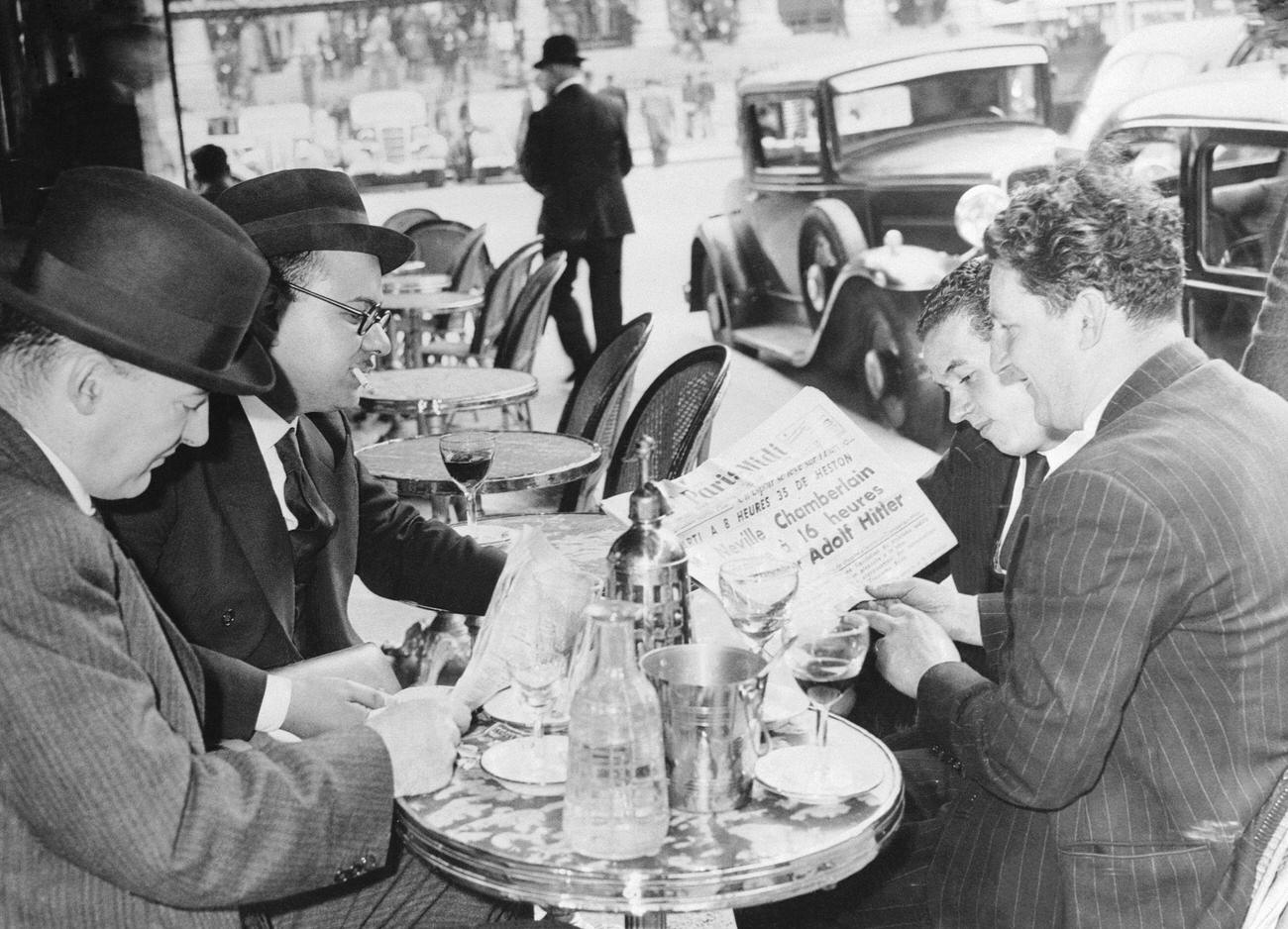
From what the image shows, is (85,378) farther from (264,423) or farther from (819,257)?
(819,257)

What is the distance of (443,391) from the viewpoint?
4273mm

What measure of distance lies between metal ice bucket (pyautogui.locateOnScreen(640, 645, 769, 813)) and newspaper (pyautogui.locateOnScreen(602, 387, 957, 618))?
1.46 feet

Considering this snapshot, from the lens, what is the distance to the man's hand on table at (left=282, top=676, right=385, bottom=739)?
1.78 m

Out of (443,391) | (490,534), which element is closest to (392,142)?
(443,391)

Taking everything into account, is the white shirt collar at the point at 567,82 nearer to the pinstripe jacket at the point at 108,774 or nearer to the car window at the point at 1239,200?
the car window at the point at 1239,200

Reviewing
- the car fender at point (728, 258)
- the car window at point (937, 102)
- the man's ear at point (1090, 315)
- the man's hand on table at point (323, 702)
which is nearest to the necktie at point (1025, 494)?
the man's ear at point (1090, 315)

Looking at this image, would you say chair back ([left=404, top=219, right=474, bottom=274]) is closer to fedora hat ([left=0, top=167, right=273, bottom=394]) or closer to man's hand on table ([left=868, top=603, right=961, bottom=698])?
man's hand on table ([left=868, top=603, right=961, bottom=698])

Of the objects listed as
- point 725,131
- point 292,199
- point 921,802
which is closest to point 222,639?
point 292,199

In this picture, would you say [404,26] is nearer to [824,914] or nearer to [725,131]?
[725,131]

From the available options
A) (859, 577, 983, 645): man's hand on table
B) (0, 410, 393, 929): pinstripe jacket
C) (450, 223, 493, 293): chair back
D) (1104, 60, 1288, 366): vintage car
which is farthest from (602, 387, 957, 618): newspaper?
(450, 223, 493, 293): chair back

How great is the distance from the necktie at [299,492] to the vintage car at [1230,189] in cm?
296

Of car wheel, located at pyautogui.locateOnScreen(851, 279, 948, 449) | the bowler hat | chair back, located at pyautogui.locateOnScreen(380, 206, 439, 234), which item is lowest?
car wheel, located at pyautogui.locateOnScreen(851, 279, 948, 449)

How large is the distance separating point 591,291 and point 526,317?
1333 millimetres

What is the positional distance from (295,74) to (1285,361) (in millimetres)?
5738
